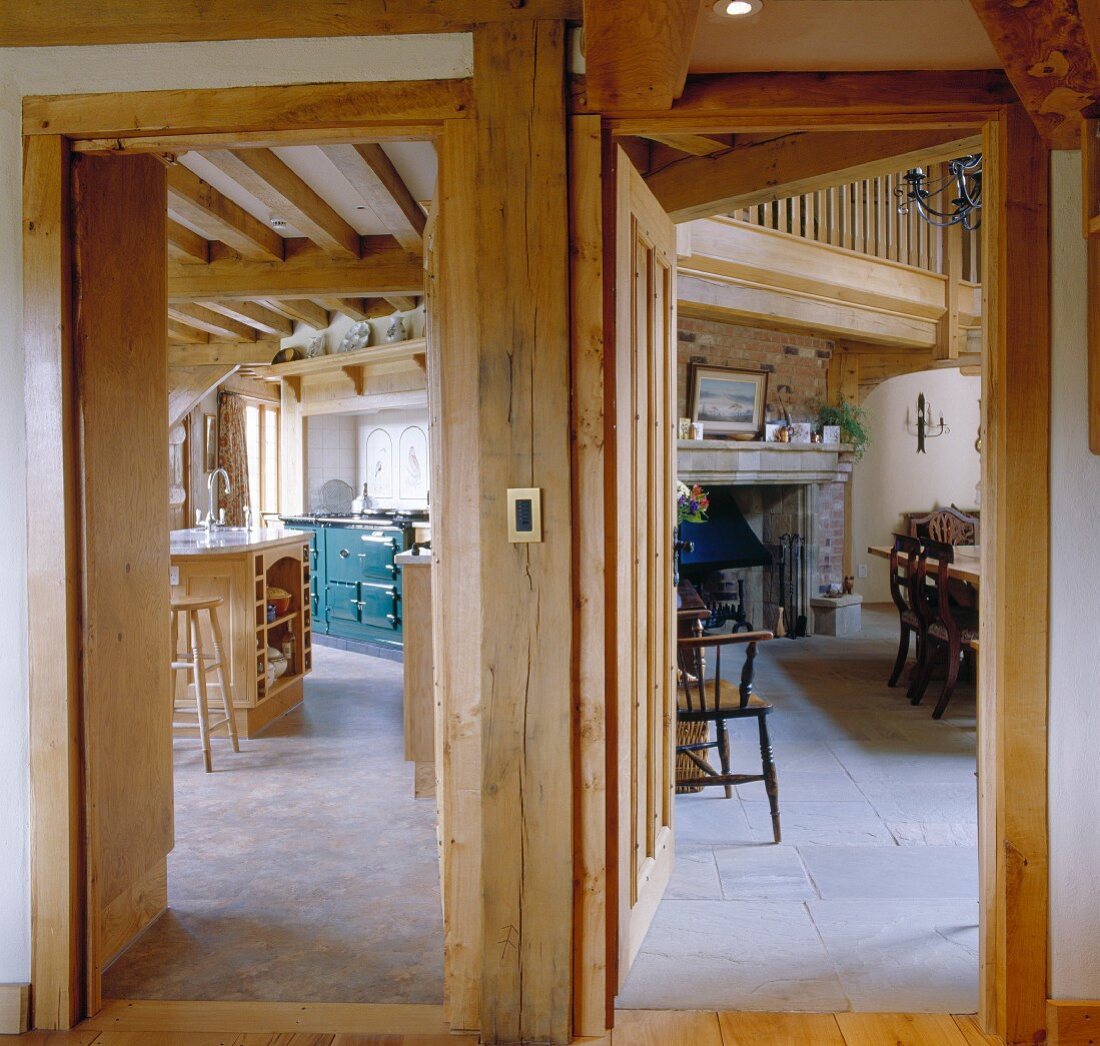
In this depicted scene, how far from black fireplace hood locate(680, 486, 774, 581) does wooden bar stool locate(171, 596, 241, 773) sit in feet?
12.9

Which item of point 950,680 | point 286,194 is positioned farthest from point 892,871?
point 286,194

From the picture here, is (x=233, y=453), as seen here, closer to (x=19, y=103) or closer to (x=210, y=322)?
(x=210, y=322)

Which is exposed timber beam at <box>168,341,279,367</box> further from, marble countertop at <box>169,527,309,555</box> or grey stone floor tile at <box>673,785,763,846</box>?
grey stone floor tile at <box>673,785,763,846</box>

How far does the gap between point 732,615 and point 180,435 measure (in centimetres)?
531

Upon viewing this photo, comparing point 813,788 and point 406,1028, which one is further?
point 813,788

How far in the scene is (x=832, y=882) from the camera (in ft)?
9.77

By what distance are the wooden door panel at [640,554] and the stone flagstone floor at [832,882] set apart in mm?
166

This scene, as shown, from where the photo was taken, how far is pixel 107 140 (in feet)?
6.98

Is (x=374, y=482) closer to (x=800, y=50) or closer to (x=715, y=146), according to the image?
(x=715, y=146)

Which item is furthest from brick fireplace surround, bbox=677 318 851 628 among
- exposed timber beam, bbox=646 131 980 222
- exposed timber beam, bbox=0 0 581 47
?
exposed timber beam, bbox=0 0 581 47

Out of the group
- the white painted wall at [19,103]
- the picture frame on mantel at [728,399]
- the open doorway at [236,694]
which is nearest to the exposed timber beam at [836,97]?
the white painted wall at [19,103]

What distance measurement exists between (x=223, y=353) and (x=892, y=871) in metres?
6.40

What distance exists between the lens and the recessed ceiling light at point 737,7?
1779 mm

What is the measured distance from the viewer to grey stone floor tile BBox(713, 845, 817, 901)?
289 cm
